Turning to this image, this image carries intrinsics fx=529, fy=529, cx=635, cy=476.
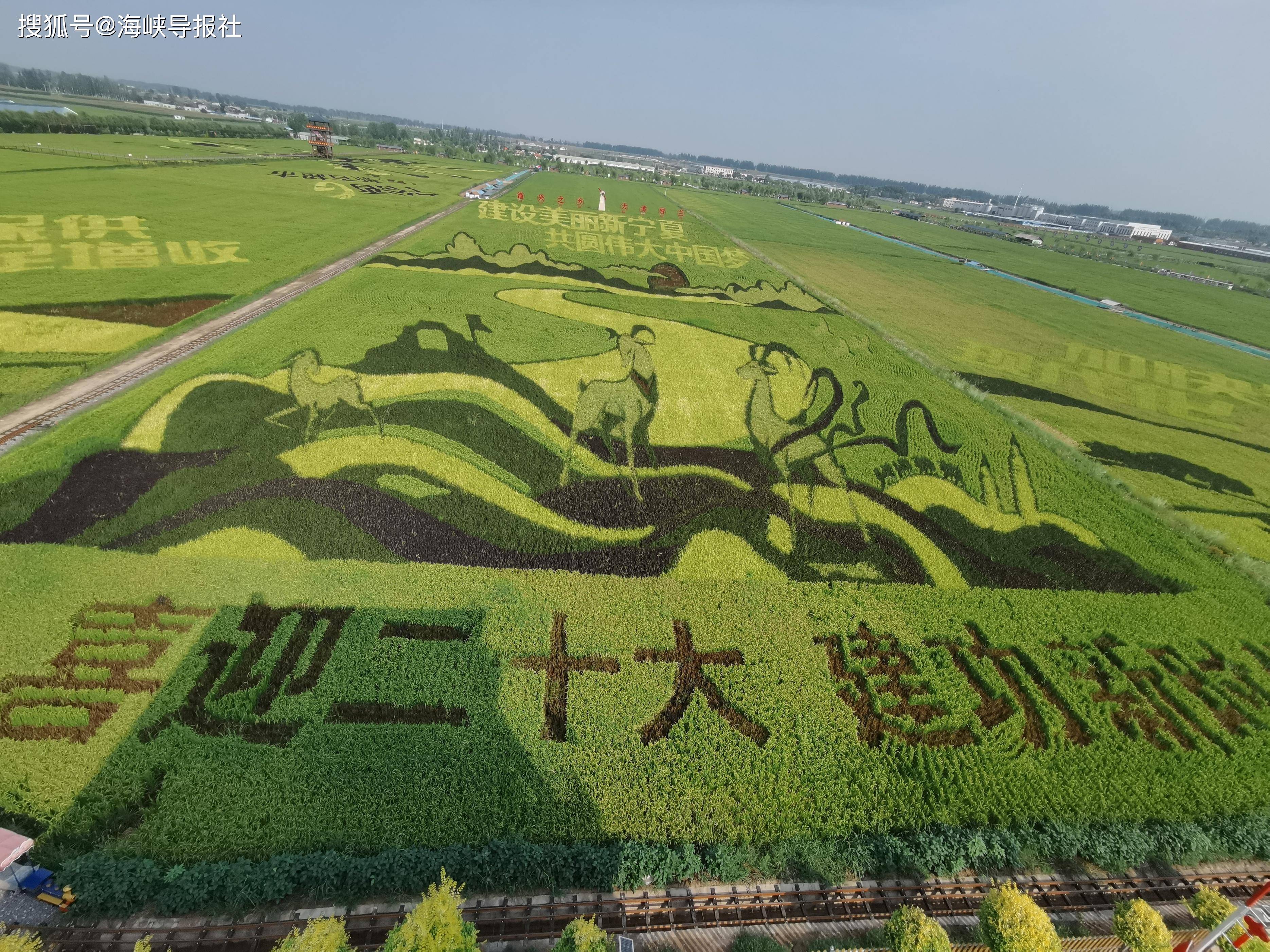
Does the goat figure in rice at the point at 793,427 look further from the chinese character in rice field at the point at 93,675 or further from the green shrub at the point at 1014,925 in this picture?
the chinese character in rice field at the point at 93,675

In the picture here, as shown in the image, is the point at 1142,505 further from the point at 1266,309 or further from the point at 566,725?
the point at 1266,309

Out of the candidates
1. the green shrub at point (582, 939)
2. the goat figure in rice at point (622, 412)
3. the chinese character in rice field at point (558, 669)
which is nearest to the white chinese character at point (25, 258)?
the goat figure in rice at point (622, 412)

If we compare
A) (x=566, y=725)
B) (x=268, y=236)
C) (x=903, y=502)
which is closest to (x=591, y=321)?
(x=903, y=502)

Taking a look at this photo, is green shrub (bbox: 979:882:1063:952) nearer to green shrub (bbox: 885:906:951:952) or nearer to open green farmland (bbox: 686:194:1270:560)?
green shrub (bbox: 885:906:951:952)

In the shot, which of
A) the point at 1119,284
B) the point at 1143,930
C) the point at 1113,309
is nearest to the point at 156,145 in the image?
the point at 1143,930

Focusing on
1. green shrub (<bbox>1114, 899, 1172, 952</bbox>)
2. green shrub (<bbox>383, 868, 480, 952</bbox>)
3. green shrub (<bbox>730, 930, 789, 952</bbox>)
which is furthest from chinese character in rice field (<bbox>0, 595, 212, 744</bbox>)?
green shrub (<bbox>1114, 899, 1172, 952</bbox>)

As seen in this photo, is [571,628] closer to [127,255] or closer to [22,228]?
[127,255]

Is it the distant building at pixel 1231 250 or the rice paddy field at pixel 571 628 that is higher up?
the distant building at pixel 1231 250
